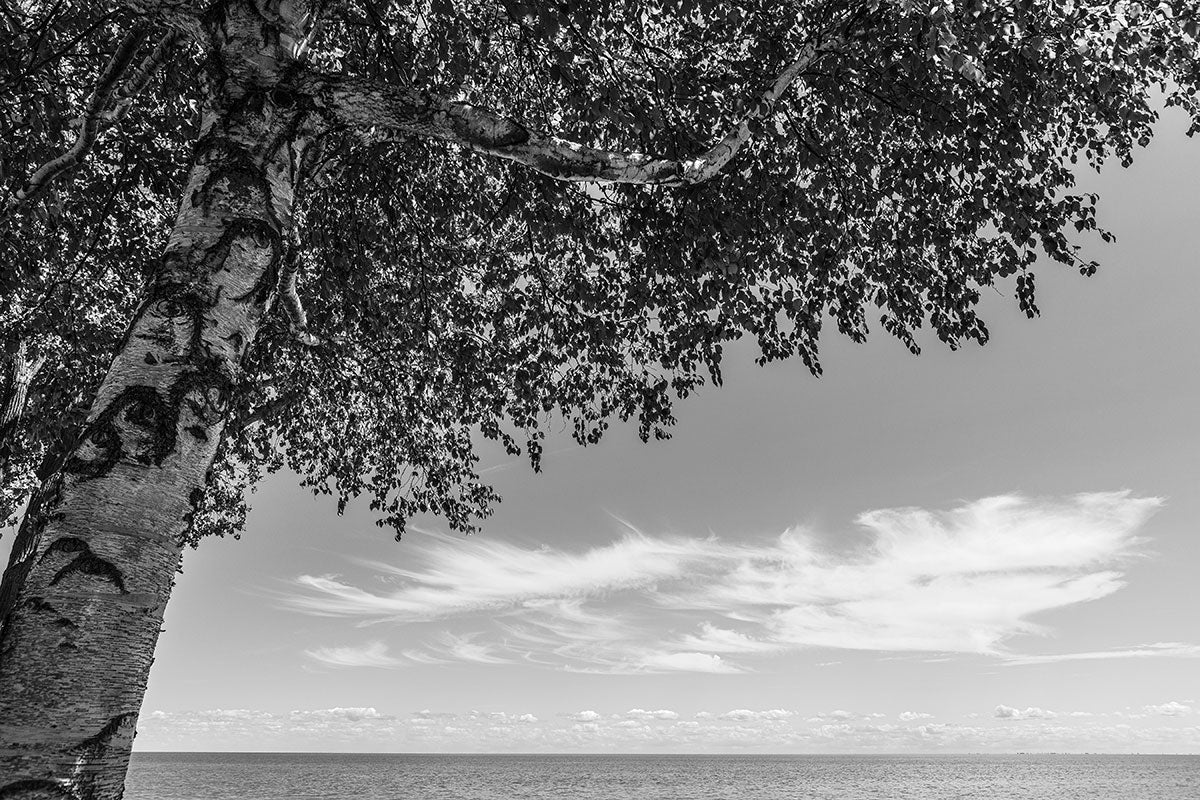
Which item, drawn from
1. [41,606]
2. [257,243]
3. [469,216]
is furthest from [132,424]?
[469,216]

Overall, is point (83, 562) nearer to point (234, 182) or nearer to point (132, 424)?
point (132, 424)

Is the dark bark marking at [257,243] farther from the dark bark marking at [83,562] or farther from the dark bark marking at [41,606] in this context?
the dark bark marking at [41,606]

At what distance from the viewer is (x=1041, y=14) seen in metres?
5.75

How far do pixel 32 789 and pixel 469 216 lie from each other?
27.9 feet

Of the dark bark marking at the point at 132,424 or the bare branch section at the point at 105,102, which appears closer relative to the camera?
the dark bark marking at the point at 132,424

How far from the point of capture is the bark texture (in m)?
3.04

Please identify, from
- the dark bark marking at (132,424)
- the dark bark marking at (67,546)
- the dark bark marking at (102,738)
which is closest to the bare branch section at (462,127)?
the dark bark marking at (132,424)

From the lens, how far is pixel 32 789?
2.88m

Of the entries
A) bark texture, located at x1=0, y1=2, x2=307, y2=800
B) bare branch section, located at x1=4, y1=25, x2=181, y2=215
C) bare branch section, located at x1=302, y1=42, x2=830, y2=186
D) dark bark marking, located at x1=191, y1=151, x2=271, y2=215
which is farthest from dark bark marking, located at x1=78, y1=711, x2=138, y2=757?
bare branch section, located at x1=4, y1=25, x2=181, y2=215

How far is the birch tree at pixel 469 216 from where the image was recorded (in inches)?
137

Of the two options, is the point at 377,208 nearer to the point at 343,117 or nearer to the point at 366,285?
the point at 366,285

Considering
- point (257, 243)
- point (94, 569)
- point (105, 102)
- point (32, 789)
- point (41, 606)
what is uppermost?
point (105, 102)

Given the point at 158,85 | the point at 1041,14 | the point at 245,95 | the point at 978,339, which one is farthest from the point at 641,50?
the point at 158,85

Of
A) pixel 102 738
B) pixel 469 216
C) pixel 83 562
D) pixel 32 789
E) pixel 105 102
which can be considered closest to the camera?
pixel 32 789
